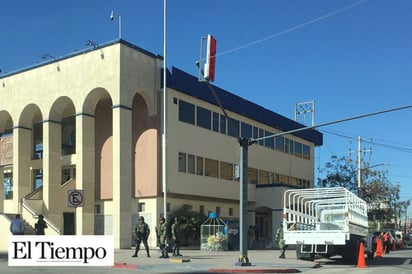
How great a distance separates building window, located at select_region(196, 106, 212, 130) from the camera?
35784 mm

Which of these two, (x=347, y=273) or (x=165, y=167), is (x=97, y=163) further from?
(x=347, y=273)

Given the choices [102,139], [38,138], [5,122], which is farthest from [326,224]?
[5,122]

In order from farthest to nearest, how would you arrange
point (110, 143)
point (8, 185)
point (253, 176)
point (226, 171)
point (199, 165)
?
point (253, 176)
point (8, 185)
point (226, 171)
point (199, 165)
point (110, 143)

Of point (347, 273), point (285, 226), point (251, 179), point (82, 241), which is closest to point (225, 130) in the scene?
point (251, 179)

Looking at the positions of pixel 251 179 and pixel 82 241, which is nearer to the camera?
pixel 82 241

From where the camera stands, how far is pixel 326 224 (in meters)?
21.9

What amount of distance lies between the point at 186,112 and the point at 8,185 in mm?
15076

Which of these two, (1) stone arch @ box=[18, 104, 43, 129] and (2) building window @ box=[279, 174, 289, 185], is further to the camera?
(2) building window @ box=[279, 174, 289, 185]

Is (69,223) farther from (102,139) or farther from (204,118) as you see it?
(204,118)

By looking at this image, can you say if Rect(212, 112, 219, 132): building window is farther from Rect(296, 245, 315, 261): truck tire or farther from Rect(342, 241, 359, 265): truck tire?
Rect(342, 241, 359, 265): truck tire

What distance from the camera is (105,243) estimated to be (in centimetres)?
1554

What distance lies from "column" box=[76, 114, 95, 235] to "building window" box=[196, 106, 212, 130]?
23.1 feet

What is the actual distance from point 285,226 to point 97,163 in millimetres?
15897

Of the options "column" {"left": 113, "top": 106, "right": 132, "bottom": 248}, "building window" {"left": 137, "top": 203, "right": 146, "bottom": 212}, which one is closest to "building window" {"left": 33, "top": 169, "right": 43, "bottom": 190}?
"building window" {"left": 137, "top": 203, "right": 146, "bottom": 212}
